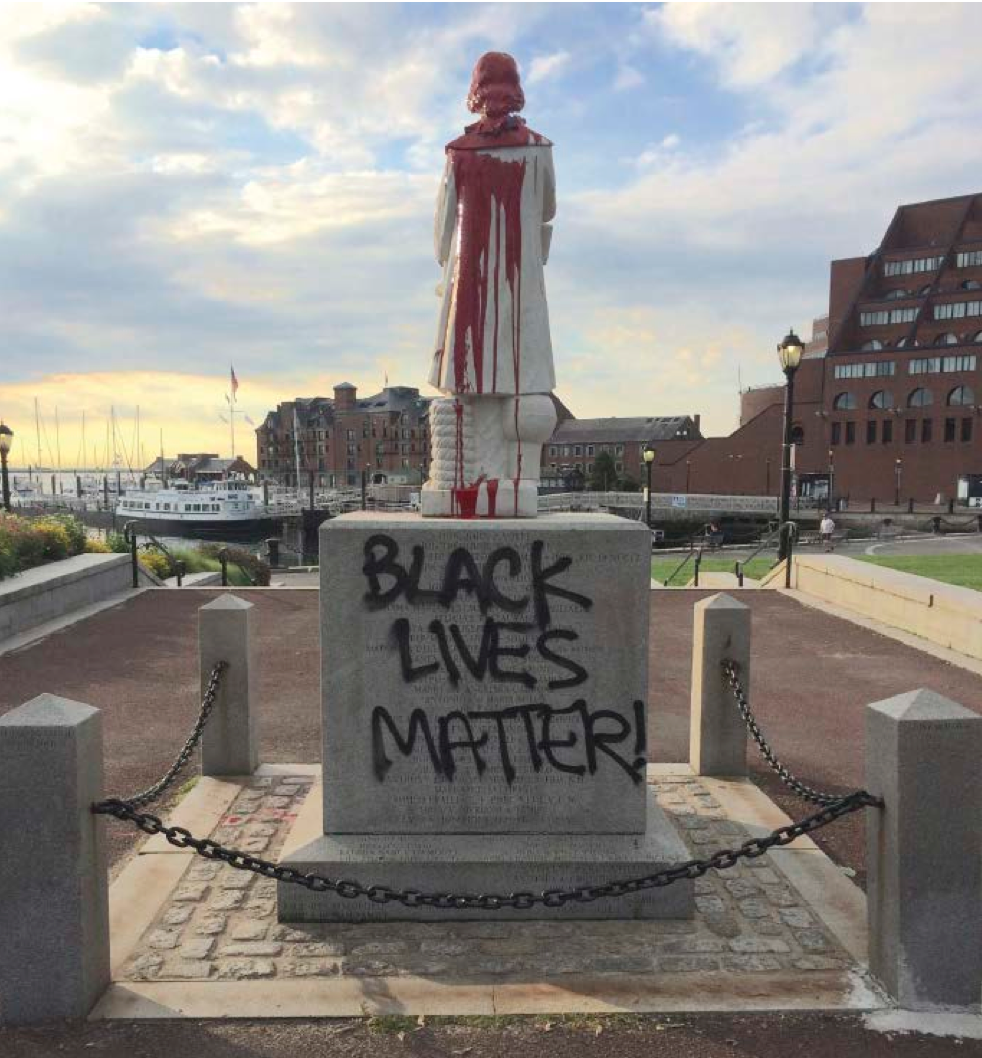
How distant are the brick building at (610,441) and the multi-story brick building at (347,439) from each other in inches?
699

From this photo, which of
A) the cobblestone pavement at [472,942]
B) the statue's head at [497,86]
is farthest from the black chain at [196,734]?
the statue's head at [497,86]

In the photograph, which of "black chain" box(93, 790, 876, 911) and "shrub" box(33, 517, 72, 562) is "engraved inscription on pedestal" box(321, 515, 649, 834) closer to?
"black chain" box(93, 790, 876, 911)

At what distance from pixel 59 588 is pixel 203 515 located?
166ft

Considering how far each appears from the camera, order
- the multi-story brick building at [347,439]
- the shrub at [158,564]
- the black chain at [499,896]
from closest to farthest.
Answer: the black chain at [499,896]
the shrub at [158,564]
the multi-story brick building at [347,439]

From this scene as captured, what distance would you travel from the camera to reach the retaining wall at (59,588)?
11586 millimetres

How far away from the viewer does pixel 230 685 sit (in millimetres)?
6246

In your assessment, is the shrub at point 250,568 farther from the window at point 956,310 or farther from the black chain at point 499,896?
the window at point 956,310

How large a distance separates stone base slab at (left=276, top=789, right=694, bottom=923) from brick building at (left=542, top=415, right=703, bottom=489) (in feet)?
268

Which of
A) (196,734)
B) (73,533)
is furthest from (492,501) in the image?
(73,533)

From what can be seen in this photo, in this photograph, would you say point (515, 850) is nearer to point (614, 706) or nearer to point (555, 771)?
point (555, 771)

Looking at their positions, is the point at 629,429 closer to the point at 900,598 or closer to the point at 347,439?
the point at 347,439

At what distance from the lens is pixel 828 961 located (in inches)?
157

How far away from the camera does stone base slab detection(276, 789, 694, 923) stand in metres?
4.37

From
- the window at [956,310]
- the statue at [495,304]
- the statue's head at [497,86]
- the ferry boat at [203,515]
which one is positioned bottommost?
the ferry boat at [203,515]
